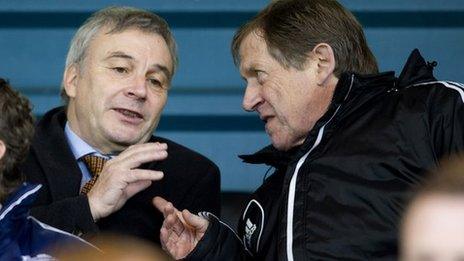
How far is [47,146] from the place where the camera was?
11.6 feet

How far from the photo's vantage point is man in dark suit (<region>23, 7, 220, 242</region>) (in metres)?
3.46

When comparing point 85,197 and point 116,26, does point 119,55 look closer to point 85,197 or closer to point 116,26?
point 116,26

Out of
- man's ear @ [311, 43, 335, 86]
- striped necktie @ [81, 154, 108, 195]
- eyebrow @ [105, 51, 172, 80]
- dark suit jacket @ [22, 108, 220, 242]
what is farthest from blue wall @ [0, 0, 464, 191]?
man's ear @ [311, 43, 335, 86]

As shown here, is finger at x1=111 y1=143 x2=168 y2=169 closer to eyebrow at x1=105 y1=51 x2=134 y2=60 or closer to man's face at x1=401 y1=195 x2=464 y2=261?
eyebrow at x1=105 y1=51 x2=134 y2=60

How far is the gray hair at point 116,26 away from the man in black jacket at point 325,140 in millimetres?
309

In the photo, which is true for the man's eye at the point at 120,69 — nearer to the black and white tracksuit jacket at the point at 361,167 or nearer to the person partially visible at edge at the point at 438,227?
the black and white tracksuit jacket at the point at 361,167

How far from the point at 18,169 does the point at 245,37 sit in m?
0.79

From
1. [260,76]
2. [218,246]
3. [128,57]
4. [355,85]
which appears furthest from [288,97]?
[128,57]

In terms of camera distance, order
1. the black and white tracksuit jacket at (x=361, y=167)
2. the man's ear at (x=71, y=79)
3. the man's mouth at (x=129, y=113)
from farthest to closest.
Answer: the man's ear at (x=71, y=79), the man's mouth at (x=129, y=113), the black and white tracksuit jacket at (x=361, y=167)

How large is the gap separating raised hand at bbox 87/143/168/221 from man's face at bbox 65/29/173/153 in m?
0.24

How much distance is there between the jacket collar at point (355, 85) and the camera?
3.08 metres

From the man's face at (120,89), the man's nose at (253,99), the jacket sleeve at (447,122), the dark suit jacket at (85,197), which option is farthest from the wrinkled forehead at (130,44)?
the jacket sleeve at (447,122)

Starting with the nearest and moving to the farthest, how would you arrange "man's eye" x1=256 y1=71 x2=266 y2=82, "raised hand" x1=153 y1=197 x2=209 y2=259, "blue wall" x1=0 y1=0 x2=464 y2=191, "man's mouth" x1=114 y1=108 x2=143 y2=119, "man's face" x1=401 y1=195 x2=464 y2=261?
"man's face" x1=401 y1=195 x2=464 y2=261 → "raised hand" x1=153 y1=197 x2=209 y2=259 → "man's eye" x1=256 y1=71 x2=266 y2=82 → "man's mouth" x1=114 y1=108 x2=143 y2=119 → "blue wall" x1=0 y1=0 x2=464 y2=191

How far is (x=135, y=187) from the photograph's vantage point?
3.33 m
